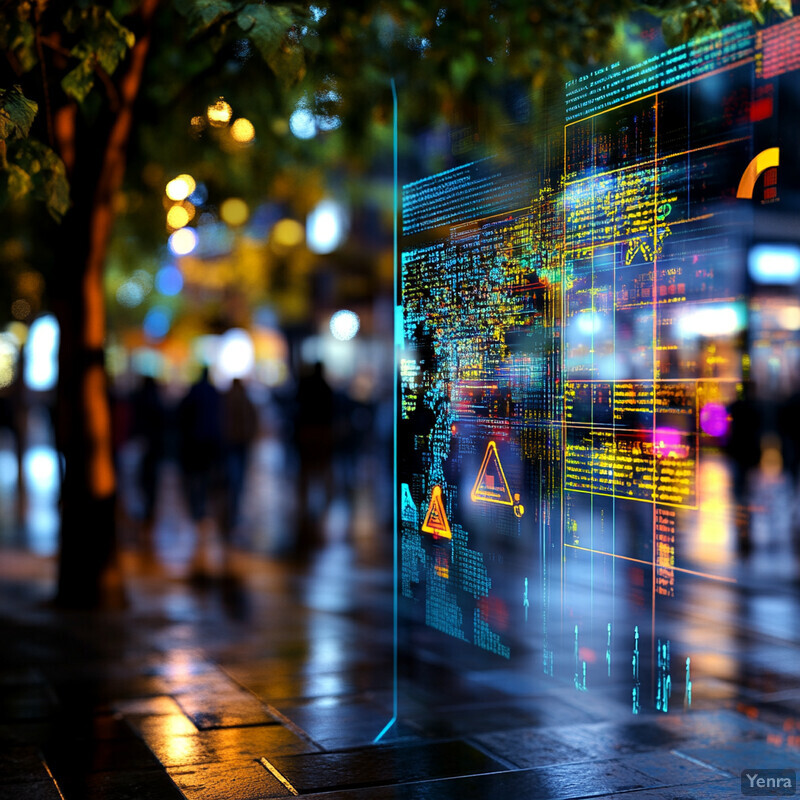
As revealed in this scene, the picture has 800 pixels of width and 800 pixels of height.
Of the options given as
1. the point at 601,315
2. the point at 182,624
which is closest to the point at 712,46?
the point at 601,315

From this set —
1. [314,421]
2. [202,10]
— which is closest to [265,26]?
[202,10]

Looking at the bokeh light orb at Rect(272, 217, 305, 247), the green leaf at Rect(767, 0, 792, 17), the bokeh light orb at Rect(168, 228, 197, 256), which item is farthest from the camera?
the bokeh light orb at Rect(272, 217, 305, 247)

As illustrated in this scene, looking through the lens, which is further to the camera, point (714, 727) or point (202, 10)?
point (714, 727)

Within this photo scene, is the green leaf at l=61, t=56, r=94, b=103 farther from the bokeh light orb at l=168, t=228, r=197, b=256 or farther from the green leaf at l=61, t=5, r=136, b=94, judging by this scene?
→ the bokeh light orb at l=168, t=228, r=197, b=256

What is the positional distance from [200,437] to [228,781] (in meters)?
9.33

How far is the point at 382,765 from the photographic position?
4.93m

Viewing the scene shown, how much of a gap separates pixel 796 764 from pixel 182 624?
15.6 feet

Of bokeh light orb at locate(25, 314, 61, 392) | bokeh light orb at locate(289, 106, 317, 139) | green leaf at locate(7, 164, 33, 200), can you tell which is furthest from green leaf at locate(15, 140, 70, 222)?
bokeh light orb at locate(25, 314, 61, 392)

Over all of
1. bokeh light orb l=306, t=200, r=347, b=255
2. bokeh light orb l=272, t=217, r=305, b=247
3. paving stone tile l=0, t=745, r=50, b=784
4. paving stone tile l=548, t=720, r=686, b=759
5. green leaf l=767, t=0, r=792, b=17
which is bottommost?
paving stone tile l=548, t=720, r=686, b=759

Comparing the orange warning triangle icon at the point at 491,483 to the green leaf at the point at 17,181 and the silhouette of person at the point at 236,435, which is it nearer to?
the green leaf at the point at 17,181

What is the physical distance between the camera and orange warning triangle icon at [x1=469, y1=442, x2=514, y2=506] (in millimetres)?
5090

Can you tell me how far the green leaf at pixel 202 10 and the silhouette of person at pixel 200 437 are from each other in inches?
339

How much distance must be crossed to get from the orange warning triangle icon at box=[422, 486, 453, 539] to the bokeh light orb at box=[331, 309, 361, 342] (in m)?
38.9

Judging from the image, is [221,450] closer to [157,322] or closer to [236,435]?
[236,435]
